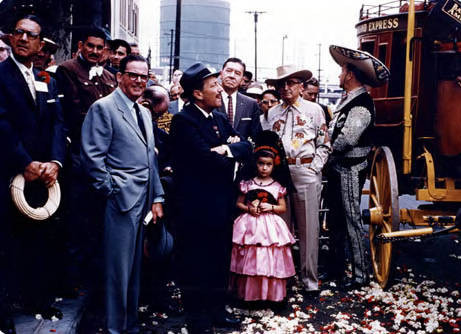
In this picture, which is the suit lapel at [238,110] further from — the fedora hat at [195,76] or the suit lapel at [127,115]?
the suit lapel at [127,115]

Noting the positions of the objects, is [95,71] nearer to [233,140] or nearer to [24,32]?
[24,32]

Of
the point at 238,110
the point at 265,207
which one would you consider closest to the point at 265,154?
the point at 265,207

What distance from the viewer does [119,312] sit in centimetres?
422

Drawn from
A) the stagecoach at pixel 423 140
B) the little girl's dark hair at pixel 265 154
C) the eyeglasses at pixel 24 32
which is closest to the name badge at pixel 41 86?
the eyeglasses at pixel 24 32

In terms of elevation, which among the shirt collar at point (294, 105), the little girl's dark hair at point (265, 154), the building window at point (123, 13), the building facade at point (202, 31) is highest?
the building facade at point (202, 31)

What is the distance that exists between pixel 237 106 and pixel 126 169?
2.17 metres

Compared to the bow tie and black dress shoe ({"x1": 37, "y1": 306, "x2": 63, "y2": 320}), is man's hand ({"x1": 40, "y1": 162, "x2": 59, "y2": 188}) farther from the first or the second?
the bow tie

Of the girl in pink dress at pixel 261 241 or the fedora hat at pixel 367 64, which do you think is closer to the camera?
the girl in pink dress at pixel 261 241

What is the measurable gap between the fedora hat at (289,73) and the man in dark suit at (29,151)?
2541 millimetres

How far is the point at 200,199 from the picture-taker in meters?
4.68

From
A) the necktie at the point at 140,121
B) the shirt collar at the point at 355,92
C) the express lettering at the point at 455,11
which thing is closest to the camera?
the necktie at the point at 140,121

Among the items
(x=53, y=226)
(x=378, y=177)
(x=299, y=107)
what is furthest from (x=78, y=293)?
(x=378, y=177)

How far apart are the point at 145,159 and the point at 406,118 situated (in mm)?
2942

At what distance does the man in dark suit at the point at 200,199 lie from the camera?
15.3ft
